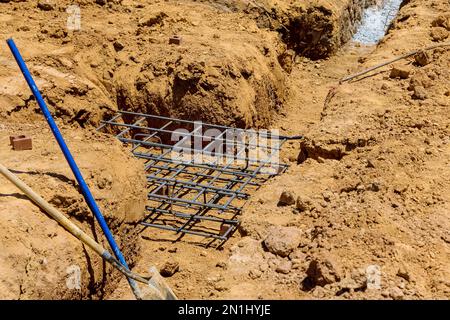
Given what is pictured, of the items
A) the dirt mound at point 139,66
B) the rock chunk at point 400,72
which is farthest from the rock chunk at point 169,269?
the rock chunk at point 400,72

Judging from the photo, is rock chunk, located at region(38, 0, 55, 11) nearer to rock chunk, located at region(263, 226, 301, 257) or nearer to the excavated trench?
the excavated trench

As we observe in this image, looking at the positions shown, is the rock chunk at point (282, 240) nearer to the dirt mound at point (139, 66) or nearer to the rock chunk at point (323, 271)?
the rock chunk at point (323, 271)

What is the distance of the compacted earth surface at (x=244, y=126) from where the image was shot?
4.98m

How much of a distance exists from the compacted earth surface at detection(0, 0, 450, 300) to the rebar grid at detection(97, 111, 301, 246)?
9.1 inches

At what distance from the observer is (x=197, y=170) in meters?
8.59

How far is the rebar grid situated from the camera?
7.18 m

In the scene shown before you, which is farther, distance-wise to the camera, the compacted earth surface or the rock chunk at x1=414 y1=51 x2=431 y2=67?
the rock chunk at x1=414 y1=51 x2=431 y2=67

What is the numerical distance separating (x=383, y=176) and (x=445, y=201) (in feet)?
2.25

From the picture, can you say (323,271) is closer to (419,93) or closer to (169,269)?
(169,269)

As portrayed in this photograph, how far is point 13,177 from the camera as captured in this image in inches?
185

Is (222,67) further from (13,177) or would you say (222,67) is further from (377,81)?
(13,177)

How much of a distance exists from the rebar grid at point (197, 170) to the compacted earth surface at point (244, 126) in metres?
0.23

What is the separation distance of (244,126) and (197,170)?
1.26 metres

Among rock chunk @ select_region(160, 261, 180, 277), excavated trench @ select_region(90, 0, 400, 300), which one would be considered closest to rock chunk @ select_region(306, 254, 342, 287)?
rock chunk @ select_region(160, 261, 180, 277)
